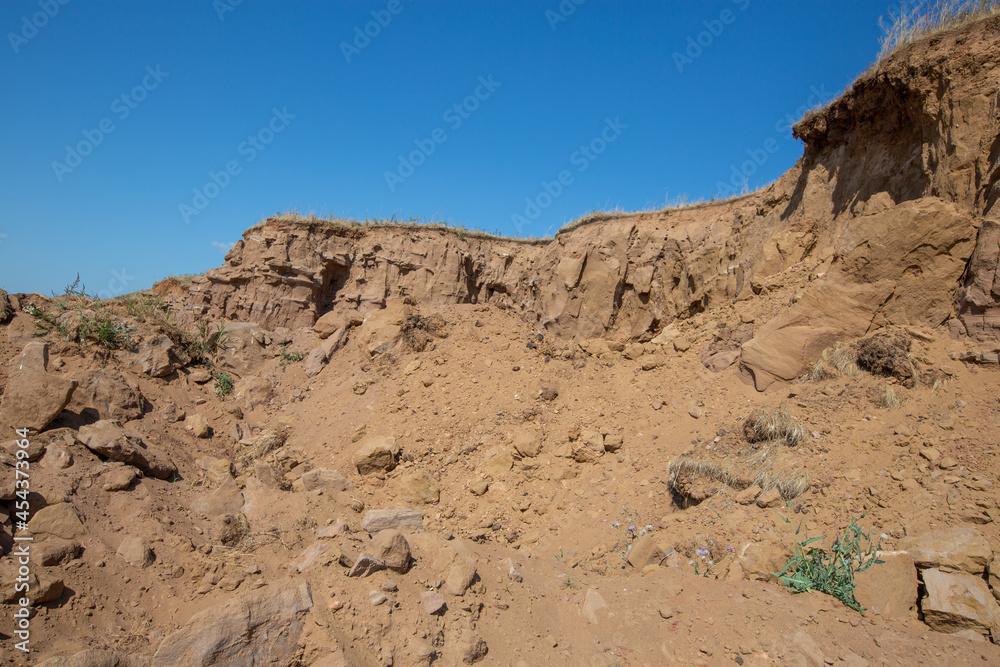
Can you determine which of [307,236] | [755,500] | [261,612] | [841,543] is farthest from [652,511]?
[307,236]

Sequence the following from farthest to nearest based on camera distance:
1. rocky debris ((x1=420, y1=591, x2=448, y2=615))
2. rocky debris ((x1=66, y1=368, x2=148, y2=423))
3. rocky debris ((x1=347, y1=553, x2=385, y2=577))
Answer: rocky debris ((x1=66, y1=368, x2=148, y2=423))
rocky debris ((x1=347, y1=553, x2=385, y2=577))
rocky debris ((x1=420, y1=591, x2=448, y2=615))

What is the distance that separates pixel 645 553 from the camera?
5508 millimetres

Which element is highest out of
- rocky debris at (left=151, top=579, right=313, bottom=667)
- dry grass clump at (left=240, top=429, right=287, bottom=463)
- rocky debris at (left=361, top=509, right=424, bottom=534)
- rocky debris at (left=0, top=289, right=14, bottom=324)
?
rocky debris at (left=0, top=289, right=14, bottom=324)

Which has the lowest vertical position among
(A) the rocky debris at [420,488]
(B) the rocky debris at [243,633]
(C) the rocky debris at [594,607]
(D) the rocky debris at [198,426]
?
(C) the rocky debris at [594,607]

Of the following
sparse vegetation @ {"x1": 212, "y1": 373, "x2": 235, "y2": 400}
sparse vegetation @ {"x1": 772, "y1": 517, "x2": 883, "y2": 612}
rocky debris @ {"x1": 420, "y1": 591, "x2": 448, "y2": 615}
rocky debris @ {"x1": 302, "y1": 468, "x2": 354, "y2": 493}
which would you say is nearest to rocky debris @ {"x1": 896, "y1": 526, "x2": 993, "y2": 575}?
sparse vegetation @ {"x1": 772, "y1": 517, "x2": 883, "y2": 612}

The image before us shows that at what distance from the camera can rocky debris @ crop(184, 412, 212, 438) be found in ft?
29.9

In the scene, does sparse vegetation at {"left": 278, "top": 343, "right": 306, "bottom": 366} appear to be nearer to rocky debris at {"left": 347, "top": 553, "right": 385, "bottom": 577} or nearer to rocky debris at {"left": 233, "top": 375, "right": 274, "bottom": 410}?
rocky debris at {"left": 233, "top": 375, "right": 274, "bottom": 410}

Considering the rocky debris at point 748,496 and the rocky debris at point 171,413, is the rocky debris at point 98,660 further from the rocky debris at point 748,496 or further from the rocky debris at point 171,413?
the rocky debris at point 171,413

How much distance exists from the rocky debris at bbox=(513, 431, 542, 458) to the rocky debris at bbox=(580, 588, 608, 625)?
11.0 ft

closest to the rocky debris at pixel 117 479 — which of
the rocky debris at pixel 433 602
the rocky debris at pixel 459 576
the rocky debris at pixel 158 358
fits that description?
the rocky debris at pixel 433 602

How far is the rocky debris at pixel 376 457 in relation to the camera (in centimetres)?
842

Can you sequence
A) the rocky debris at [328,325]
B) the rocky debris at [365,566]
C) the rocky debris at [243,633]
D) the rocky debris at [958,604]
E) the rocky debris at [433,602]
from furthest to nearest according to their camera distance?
1. the rocky debris at [328,325]
2. the rocky debris at [365,566]
3. the rocky debris at [433,602]
4. the rocky debris at [958,604]
5. the rocky debris at [243,633]

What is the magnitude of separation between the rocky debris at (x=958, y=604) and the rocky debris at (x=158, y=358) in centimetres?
1204

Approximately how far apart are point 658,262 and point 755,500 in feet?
21.3
